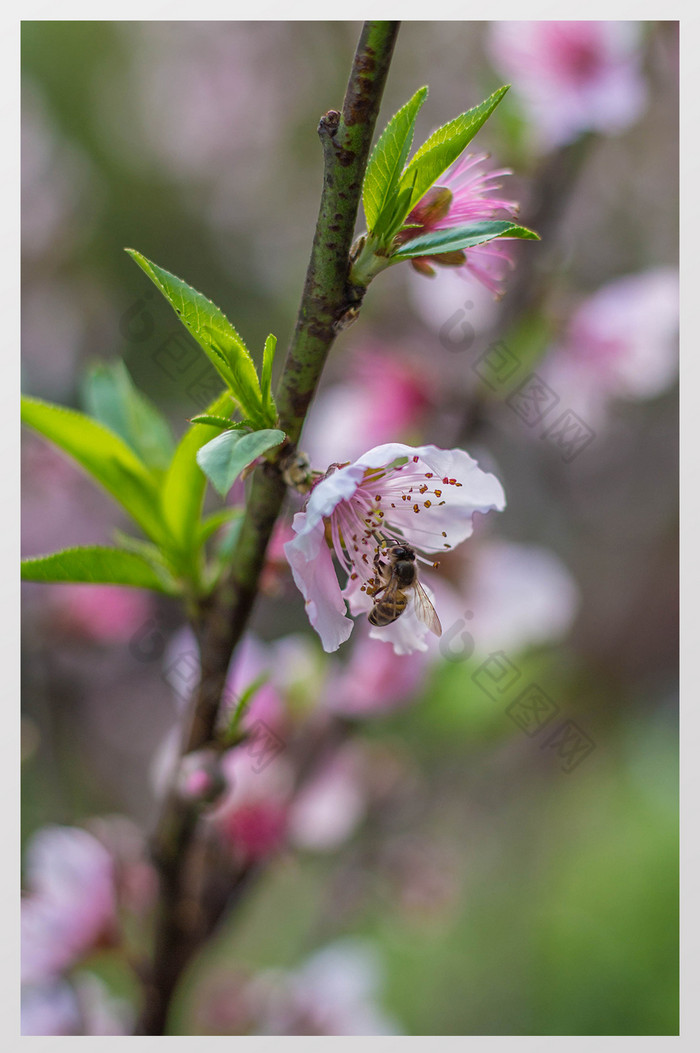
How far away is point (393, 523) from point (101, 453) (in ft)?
0.85

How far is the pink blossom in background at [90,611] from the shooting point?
140 centimetres

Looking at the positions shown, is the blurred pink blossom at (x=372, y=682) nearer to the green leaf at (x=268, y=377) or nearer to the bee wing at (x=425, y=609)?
the bee wing at (x=425, y=609)

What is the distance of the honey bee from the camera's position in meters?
0.57

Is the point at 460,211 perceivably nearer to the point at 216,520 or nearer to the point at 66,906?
the point at 216,520

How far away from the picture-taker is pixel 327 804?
3.71ft

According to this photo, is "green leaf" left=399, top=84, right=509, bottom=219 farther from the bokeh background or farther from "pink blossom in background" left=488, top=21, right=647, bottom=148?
"pink blossom in background" left=488, top=21, right=647, bottom=148

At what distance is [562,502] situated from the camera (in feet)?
7.41

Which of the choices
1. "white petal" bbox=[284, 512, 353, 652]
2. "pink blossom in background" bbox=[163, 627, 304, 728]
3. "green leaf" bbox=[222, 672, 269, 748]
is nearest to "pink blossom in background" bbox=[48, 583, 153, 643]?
"pink blossom in background" bbox=[163, 627, 304, 728]

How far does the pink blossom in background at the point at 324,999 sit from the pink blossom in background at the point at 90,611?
0.60m

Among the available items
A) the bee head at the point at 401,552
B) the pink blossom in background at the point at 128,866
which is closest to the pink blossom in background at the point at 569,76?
the bee head at the point at 401,552

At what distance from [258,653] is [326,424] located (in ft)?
1.67

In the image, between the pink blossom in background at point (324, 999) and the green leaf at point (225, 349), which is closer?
the green leaf at point (225, 349)

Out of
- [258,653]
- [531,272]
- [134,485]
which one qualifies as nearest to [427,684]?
[258,653]

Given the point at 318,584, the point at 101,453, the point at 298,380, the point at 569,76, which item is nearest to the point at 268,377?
the point at 298,380
